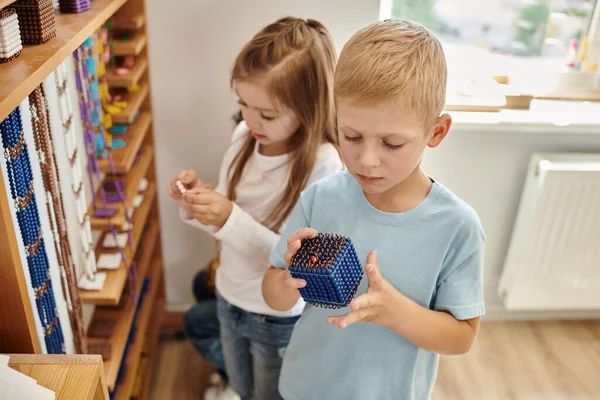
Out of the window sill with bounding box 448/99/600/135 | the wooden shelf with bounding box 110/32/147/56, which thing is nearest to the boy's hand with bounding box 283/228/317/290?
the wooden shelf with bounding box 110/32/147/56

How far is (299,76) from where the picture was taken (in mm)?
1131

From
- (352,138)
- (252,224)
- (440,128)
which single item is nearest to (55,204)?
(252,224)

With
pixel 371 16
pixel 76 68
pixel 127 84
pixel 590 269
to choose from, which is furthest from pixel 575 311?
pixel 76 68

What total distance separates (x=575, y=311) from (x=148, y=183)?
1.66m

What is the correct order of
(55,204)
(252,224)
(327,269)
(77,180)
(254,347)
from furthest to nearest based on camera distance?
(254,347), (252,224), (77,180), (55,204), (327,269)

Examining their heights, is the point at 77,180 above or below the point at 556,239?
above

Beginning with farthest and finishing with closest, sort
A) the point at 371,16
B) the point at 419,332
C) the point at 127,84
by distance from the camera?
1. the point at 371,16
2. the point at 127,84
3. the point at 419,332

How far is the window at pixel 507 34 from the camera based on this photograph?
1.99 metres

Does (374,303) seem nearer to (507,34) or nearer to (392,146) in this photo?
(392,146)

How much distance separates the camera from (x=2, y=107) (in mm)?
640

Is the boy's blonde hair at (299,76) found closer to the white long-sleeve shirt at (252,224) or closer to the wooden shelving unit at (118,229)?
the white long-sleeve shirt at (252,224)

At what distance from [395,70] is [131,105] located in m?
0.88

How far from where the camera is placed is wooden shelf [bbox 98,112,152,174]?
1328 millimetres

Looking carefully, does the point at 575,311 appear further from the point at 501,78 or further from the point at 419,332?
the point at 419,332
